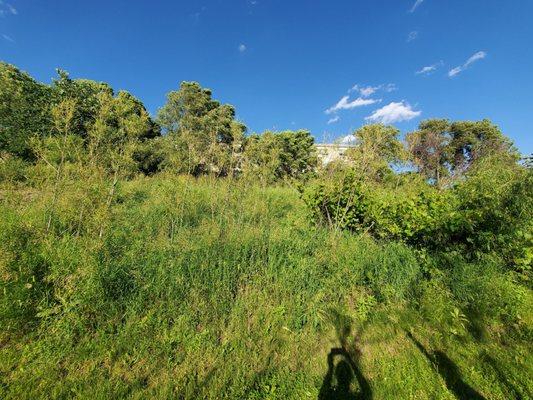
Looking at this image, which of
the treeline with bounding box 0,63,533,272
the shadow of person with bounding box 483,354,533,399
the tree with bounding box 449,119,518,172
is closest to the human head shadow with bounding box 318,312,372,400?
the shadow of person with bounding box 483,354,533,399

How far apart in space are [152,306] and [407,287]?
323cm

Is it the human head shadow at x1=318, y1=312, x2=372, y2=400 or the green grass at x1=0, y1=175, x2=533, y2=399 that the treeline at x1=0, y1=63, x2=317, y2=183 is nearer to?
the green grass at x1=0, y1=175, x2=533, y2=399

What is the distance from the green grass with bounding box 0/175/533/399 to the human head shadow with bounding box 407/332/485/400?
0.01m

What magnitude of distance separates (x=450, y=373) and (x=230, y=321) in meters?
2.13

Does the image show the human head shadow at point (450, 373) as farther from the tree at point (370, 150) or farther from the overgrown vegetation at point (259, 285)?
the tree at point (370, 150)

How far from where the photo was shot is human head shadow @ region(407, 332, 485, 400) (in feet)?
7.39

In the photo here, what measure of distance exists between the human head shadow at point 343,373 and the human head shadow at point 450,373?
686 mm

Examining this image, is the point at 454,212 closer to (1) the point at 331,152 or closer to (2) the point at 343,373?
(1) the point at 331,152

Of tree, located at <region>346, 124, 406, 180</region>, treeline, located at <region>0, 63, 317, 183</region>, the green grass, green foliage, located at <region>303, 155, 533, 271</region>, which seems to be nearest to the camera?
the green grass

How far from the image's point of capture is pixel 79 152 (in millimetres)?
4027

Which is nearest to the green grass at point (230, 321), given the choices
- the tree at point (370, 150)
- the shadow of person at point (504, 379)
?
the shadow of person at point (504, 379)

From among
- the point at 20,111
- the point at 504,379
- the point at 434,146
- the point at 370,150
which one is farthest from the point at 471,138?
the point at 20,111

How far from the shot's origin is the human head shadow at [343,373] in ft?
7.29

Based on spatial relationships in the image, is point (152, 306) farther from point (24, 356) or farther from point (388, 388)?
point (388, 388)
